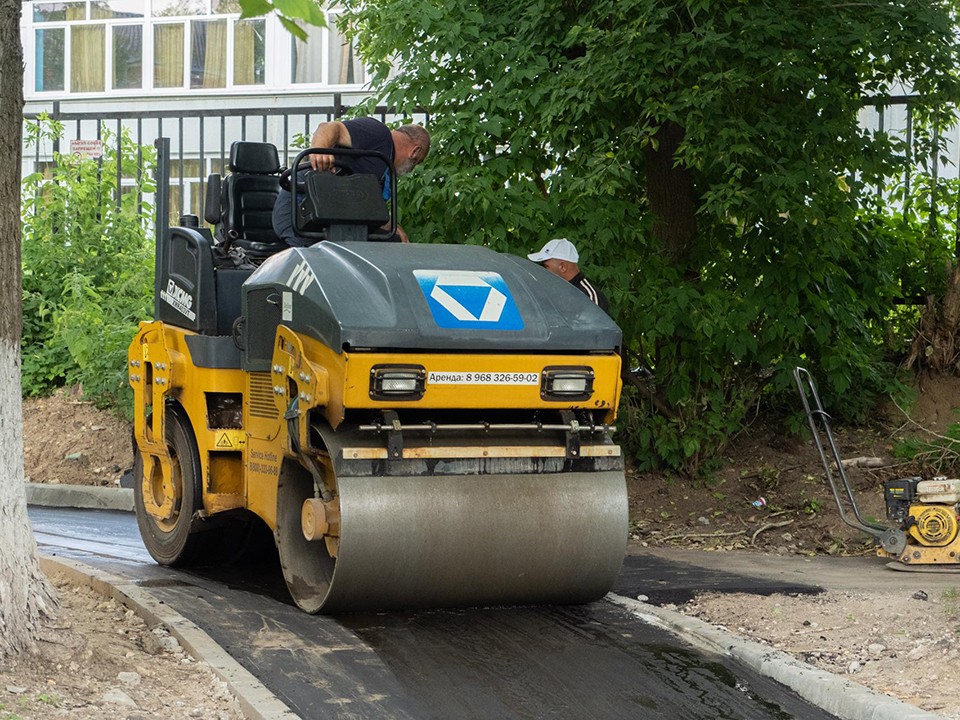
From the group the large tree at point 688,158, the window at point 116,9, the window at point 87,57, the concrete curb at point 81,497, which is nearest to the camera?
the large tree at point 688,158

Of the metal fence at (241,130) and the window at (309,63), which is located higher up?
the window at (309,63)

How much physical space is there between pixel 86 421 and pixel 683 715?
918 centimetres

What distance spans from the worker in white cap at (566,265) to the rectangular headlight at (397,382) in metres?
1.99

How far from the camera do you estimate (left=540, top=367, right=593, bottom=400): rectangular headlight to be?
21.8 ft

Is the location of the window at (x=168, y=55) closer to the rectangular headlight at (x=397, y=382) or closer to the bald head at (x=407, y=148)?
the bald head at (x=407, y=148)

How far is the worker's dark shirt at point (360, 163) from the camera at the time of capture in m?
8.00

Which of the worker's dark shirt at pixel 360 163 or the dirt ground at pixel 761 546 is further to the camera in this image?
the worker's dark shirt at pixel 360 163

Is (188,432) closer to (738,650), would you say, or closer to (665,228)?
(738,650)

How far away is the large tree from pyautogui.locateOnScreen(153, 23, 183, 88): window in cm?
1586

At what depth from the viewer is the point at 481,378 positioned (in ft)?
21.3

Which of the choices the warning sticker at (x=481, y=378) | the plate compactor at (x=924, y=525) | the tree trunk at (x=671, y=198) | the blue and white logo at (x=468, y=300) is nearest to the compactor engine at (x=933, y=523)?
the plate compactor at (x=924, y=525)

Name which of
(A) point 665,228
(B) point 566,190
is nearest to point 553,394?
(B) point 566,190

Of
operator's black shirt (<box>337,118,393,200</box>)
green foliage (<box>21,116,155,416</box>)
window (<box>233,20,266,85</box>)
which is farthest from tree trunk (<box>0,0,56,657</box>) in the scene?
window (<box>233,20,266,85</box>)

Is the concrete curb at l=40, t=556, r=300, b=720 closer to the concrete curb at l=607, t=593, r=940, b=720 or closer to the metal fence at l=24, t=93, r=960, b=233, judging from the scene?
the concrete curb at l=607, t=593, r=940, b=720
